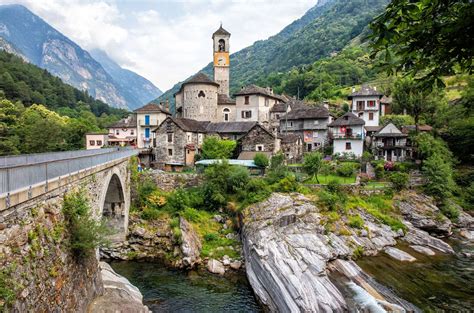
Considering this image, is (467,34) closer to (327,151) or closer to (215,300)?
(215,300)

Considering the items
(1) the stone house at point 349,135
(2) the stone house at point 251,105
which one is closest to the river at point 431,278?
(1) the stone house at point 349,135

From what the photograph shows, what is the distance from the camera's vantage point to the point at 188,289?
74.8 ft

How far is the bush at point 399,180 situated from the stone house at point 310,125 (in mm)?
15531

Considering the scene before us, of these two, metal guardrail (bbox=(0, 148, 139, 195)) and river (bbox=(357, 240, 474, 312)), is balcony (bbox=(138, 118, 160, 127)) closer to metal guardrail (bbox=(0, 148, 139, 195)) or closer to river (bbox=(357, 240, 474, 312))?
metal guardrail (bbox=(0, 148, 139, 195))

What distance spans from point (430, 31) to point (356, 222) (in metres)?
27.0

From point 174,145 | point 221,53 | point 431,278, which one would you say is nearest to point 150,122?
point 174,145

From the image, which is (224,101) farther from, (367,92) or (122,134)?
(367,92)

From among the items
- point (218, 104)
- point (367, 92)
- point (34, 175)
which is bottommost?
point (34, 175)

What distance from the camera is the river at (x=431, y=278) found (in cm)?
1927

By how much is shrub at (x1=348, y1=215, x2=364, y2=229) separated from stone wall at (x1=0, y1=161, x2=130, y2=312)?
2234cm

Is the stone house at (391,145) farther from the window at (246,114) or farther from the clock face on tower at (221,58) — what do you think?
the clock face on tower at (221,58)

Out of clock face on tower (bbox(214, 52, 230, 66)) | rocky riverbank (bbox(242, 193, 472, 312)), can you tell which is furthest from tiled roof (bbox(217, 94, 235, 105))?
rocky riverbank (bbox(242, 193, 472, 312))

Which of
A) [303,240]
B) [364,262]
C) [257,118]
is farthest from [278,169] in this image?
[257,118]

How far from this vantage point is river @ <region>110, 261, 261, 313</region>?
66.7ft
